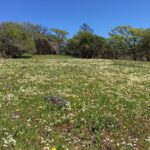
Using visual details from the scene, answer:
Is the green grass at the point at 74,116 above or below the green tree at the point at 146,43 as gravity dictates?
below

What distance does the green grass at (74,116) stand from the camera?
13469 mm

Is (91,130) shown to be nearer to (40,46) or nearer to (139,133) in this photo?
(139,133)

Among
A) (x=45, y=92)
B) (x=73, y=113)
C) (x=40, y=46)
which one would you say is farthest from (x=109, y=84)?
(x=40, y=46)

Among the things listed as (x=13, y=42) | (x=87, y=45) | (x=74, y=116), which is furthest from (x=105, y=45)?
(x=74, y=116)

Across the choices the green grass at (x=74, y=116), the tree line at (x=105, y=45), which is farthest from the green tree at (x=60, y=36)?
the green grass at (x=74, y=116)

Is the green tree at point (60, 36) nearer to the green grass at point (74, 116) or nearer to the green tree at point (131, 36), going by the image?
the green tree at point (131, 36)

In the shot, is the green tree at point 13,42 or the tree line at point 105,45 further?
the tree line at point 105,45

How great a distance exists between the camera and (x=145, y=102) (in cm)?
2158

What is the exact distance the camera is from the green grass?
44.2 feet

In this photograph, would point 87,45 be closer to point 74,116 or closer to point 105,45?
point 105,45

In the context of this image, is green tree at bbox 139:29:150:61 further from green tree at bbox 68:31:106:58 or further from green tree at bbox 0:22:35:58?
green tree at bbox 0:22:35:58

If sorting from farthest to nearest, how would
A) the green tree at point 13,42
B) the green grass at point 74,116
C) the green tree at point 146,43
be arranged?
the green tree at point 146,43, the green tree at point 13,42, the green grass at point 74,116

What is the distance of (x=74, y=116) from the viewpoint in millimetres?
16812

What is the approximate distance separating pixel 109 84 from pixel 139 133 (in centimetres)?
1196
